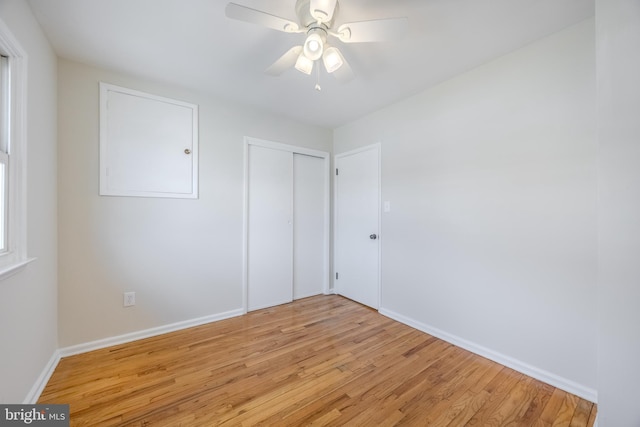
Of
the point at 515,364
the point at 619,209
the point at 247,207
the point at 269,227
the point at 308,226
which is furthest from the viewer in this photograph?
the point at 308,226

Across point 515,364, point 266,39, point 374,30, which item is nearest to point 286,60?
point 266,39

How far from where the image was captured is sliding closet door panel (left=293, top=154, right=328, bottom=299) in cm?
330

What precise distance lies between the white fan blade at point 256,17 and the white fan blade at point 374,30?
0.92 ft

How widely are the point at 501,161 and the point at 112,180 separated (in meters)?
3.26

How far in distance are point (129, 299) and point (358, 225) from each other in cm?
253

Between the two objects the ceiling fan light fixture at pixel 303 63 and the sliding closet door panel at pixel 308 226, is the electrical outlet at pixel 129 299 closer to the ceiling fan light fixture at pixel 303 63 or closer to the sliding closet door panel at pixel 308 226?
the sliding closet door panel at pixel 308 226

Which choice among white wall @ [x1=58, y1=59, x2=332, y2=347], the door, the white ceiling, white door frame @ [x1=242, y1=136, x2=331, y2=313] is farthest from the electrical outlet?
the door

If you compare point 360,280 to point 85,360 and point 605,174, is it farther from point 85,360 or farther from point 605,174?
point 85,360

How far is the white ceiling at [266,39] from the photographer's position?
4.79ft

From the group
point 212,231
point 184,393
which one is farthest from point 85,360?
point 212,231

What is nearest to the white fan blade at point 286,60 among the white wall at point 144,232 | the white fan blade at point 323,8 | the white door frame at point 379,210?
the white fan blade at point 323,8

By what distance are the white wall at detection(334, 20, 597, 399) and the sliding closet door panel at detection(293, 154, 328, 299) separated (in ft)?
3.94

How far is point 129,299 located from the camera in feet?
7.23

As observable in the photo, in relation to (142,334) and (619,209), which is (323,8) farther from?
(142,334)
